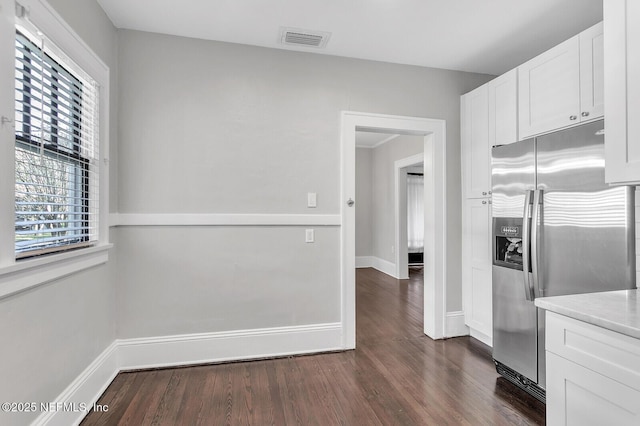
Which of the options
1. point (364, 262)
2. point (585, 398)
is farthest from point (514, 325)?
point (364, 262)

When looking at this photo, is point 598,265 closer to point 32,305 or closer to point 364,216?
point 32,305

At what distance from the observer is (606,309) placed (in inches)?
51.7

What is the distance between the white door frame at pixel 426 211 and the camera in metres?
2.91

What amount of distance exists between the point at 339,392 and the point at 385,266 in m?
4.41

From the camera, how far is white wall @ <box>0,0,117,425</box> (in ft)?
4.54

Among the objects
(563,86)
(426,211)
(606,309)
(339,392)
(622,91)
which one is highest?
(563,86)

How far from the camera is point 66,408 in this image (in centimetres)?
176

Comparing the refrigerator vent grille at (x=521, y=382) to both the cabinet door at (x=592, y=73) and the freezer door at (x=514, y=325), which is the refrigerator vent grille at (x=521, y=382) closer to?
the freezer door at (x=514, y=325)

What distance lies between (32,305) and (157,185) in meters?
1.25

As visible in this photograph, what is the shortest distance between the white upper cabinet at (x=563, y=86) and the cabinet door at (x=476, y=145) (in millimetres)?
387

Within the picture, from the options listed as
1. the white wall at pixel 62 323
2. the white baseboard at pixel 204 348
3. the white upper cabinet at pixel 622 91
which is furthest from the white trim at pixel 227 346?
the white upper cabinet at pixel 622 91

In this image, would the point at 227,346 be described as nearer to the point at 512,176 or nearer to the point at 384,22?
the point at 512,176

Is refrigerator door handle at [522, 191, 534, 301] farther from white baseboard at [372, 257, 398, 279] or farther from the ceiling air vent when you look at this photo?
white baseboard at [372, 257, 398, 279]

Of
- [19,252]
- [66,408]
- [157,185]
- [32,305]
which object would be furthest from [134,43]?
[66,408]
